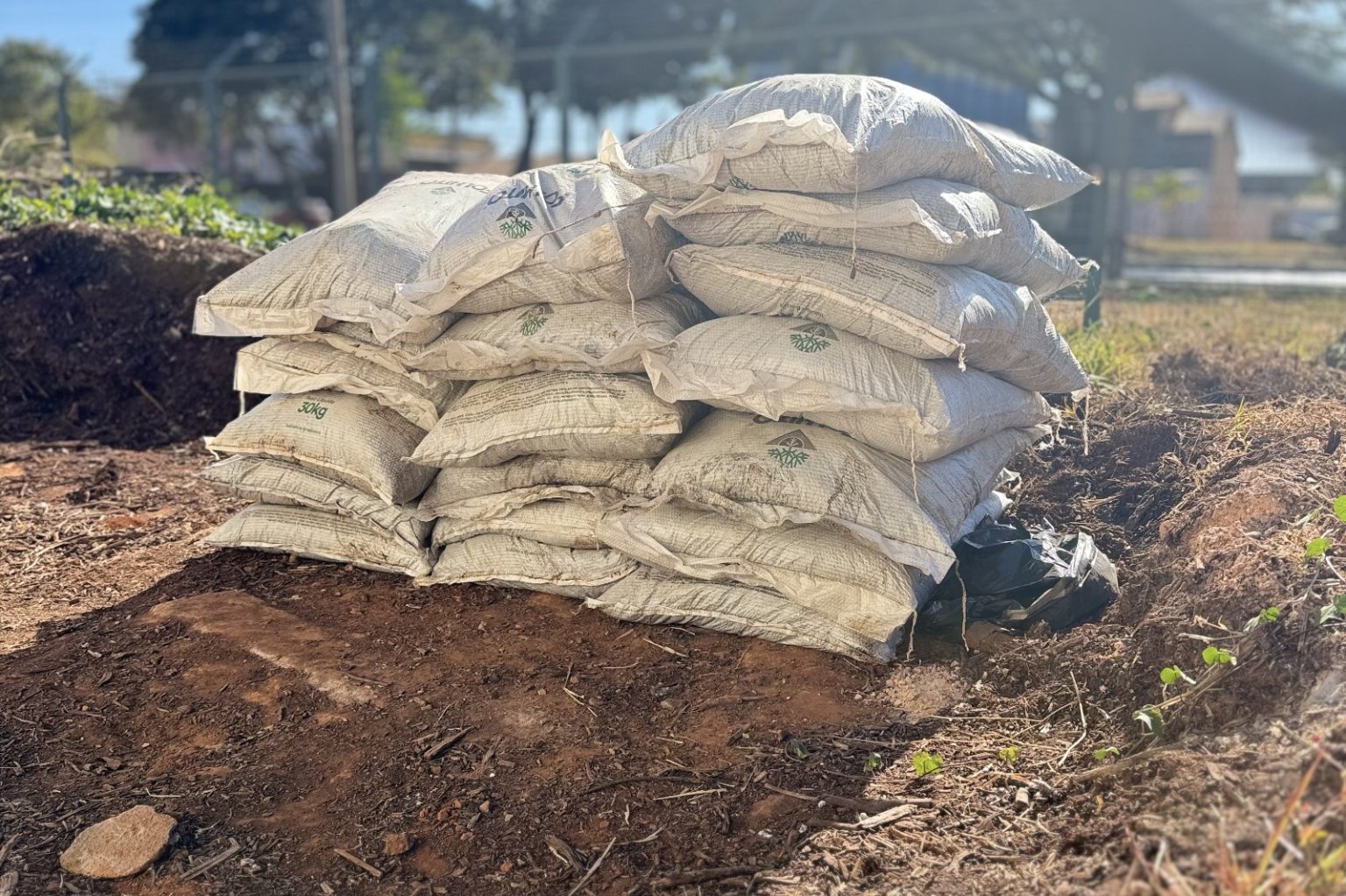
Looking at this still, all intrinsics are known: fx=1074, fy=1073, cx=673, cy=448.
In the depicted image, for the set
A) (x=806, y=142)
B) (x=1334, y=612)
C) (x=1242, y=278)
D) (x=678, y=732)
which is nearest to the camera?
(x=1334, y=612)

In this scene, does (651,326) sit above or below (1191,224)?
above

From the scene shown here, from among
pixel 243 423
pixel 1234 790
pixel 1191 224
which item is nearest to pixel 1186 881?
pixel 1234 790

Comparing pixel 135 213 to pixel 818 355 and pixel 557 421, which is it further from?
pixel 818 355

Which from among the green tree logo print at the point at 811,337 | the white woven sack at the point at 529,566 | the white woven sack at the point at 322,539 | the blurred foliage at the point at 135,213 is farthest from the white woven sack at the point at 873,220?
the blurred foliage at the point at 135,213

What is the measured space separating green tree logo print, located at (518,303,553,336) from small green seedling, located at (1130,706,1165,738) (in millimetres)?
1979

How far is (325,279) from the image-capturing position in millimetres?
3545

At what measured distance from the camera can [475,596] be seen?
3.50 m

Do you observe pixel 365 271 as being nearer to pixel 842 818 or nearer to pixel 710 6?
pixel 842 818

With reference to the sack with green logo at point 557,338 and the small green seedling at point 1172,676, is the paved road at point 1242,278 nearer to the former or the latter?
the sack with green logo at point 557,338

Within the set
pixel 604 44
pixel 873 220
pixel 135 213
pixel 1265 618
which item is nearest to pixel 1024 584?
pixel 1265 618

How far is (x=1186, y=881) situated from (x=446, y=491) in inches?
98.5

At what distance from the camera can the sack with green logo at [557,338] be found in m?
3.21

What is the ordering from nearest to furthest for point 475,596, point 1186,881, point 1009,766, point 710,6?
point 1186,881
point 1009,766
point 475,596
point 710,6

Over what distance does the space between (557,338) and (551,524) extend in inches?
23.4
